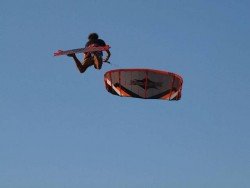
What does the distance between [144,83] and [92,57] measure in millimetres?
3672

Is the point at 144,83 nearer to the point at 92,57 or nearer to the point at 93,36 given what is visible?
the point at 92,57

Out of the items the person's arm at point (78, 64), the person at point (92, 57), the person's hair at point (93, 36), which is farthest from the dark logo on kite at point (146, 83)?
the person's hair at point (93, 36)

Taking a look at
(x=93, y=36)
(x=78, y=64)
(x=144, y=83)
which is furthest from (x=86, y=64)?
(x=144, y=83)

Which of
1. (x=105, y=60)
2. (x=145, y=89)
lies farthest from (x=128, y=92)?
(x=105, y=60)

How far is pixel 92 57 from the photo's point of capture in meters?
25.0

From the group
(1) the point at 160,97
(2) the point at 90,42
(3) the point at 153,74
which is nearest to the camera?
(2) the point at 90,42

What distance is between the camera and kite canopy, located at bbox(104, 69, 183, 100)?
2656cm

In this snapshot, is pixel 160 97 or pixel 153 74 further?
pixel 160 97

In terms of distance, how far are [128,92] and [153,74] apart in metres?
2.52

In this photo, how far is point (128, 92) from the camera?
28406 millimetres

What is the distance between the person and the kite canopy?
1950mm

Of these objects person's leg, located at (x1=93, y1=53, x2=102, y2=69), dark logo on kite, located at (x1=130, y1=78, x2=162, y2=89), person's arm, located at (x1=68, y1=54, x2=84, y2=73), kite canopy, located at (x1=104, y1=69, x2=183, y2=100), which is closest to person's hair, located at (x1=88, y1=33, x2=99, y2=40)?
person's leg, located at (x1=93, y1=53, x2=102, y2=69)

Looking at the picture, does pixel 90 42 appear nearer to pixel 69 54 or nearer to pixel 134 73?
pixel 69 54

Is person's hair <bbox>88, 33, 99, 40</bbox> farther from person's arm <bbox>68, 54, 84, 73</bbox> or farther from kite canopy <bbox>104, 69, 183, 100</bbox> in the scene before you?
kite canopy <bbox>104, 69, 183, 100</bbox>
